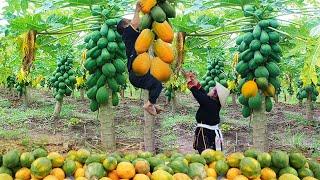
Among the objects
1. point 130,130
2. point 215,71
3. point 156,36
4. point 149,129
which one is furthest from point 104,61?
point 215,71

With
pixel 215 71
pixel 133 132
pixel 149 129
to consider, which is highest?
pixel 215 71

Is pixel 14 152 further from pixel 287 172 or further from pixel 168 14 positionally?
pixel 287 172

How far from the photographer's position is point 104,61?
6.23m

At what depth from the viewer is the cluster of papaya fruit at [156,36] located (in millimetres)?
2062

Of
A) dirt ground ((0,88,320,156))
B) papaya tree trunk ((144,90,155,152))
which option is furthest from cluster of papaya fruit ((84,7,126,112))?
dirt ground ((0,88,320,156))

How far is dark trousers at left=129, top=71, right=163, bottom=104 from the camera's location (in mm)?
3812

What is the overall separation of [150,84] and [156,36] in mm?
1661

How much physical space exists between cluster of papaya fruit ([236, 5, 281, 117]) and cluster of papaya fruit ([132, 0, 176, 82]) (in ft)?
12.3

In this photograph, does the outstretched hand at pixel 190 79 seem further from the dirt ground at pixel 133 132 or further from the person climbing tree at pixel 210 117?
the dirt ground at pixel 133 132

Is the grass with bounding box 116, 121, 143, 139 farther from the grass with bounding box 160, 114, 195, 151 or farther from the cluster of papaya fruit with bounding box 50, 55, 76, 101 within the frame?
the cluster of papaya fruit with bounding box 50, 55, 76, 101

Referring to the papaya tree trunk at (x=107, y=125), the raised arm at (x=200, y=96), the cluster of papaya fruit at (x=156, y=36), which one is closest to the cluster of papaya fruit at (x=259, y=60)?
the raised arm at (x=200, y=96)

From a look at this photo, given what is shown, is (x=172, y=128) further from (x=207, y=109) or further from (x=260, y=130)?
(x=207, y=109)

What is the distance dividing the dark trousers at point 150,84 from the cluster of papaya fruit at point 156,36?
5.35ft

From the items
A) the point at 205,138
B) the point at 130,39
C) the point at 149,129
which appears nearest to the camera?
the point at 130,39
